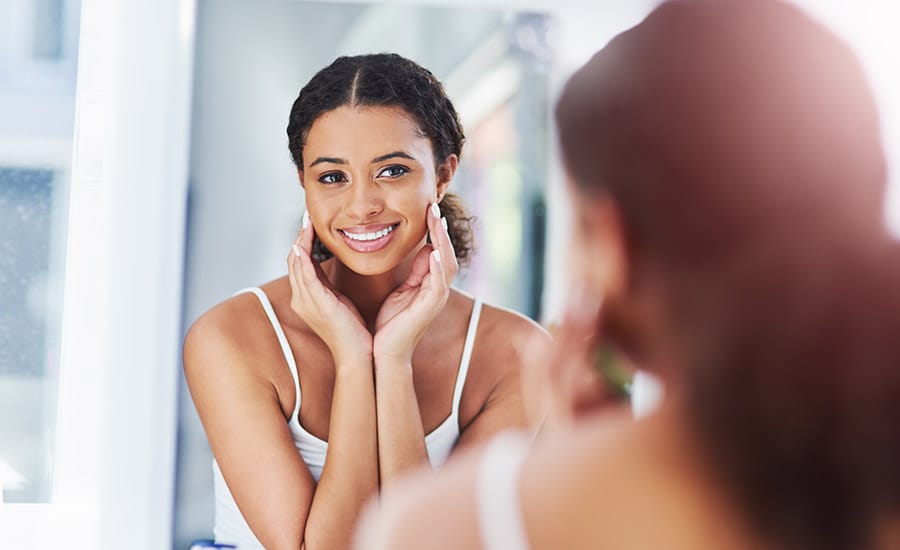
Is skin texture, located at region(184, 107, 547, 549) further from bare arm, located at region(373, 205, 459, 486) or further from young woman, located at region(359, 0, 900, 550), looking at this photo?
young woman, located at region(359, 0, 900, 550)

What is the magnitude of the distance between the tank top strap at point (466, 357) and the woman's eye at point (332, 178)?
1.21 ft

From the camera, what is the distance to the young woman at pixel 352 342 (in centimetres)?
142

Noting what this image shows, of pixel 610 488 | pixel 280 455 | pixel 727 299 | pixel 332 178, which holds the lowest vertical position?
pixel 280 455

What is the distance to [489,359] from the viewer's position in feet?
5.51

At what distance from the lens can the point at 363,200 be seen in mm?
1528

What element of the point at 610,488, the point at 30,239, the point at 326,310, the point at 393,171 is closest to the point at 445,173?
the point at 393,171

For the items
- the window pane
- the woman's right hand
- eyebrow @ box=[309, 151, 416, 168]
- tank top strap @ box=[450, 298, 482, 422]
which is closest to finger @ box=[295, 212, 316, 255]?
the woman's right hand

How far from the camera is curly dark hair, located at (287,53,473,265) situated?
1.54 meters

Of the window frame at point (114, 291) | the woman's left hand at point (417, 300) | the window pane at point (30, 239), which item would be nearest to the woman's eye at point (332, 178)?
the woman's left hand at point (417, 300)

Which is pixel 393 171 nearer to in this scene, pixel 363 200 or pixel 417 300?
pixel 363 200

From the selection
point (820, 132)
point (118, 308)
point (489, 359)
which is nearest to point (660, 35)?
point (820, 132)

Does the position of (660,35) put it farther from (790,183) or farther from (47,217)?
(47,217)

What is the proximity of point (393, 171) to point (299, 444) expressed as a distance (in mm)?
491

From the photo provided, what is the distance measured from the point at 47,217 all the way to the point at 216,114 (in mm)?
422
